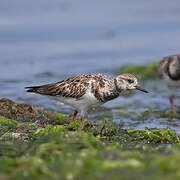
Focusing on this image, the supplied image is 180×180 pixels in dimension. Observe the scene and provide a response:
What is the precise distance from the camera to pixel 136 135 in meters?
5.18

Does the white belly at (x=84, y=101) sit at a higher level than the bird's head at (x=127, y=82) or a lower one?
lower

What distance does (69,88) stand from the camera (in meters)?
5.77

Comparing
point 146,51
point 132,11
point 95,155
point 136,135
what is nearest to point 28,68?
point 146,51

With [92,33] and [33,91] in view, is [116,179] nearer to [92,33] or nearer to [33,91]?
[33,91]

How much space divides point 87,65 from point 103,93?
19.4 ft

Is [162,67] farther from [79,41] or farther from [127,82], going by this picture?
[79,41]

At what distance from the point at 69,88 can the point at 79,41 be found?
23.0 ft

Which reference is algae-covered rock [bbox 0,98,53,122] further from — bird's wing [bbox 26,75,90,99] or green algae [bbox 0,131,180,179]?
green algae [bbox 0,131,180,179]

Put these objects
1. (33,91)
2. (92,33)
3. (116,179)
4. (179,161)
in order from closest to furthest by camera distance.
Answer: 1. (116,179)
2. (179,161)
3. (33,91)
4. (92,33)

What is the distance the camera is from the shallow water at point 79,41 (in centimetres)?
1002

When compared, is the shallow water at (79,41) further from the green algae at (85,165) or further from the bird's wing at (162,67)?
the green algae at (85,165)

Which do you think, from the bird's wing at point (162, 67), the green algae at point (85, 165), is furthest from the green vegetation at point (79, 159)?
the bird's wing at point (162, 67)

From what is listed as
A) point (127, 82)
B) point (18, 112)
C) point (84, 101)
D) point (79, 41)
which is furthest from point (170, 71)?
point (79, 41)

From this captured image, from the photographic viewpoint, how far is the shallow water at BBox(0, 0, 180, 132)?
10.0 metres
